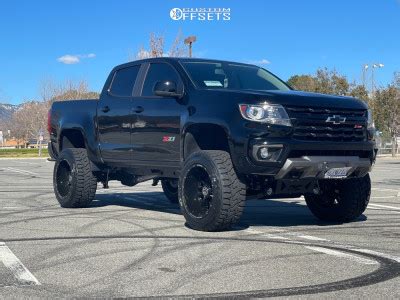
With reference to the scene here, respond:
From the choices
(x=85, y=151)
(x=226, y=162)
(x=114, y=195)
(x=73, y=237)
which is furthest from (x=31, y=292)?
(x=114, y=195)

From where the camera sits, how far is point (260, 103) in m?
6.75

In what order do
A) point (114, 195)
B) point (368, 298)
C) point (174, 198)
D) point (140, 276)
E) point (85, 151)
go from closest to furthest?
1. point (368, 298)
2. point (140, 276)
3. point (85, 151)
4. point (174, 198)
5. point (114, 195)

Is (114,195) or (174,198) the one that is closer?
(174,198)

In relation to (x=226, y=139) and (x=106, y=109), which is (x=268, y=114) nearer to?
A: (x=226, y=139)

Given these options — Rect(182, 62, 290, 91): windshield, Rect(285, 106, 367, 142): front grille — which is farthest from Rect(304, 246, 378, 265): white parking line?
Rect(182, 62, 290, 91): windshield

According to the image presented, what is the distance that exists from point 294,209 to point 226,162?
11.3 ft

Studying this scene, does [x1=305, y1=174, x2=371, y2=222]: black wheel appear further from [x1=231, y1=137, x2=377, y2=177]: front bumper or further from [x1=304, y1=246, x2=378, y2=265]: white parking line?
[x1=304, y1=246, x2=378, y2=265]: white parking line

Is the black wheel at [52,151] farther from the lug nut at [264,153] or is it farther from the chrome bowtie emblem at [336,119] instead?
the chrome bowtie emblem at [336,119]

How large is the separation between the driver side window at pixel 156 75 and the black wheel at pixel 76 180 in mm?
1782

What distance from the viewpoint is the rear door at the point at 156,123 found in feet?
25.6

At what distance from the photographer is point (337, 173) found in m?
7.05

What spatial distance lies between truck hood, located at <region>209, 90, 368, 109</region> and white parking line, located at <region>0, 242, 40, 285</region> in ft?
9.58

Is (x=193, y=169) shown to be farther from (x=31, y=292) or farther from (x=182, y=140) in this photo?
(x=31, y=292)

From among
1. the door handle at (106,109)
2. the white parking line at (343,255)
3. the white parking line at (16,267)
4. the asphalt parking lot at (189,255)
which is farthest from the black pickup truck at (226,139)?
the white parking line at (16,267)
